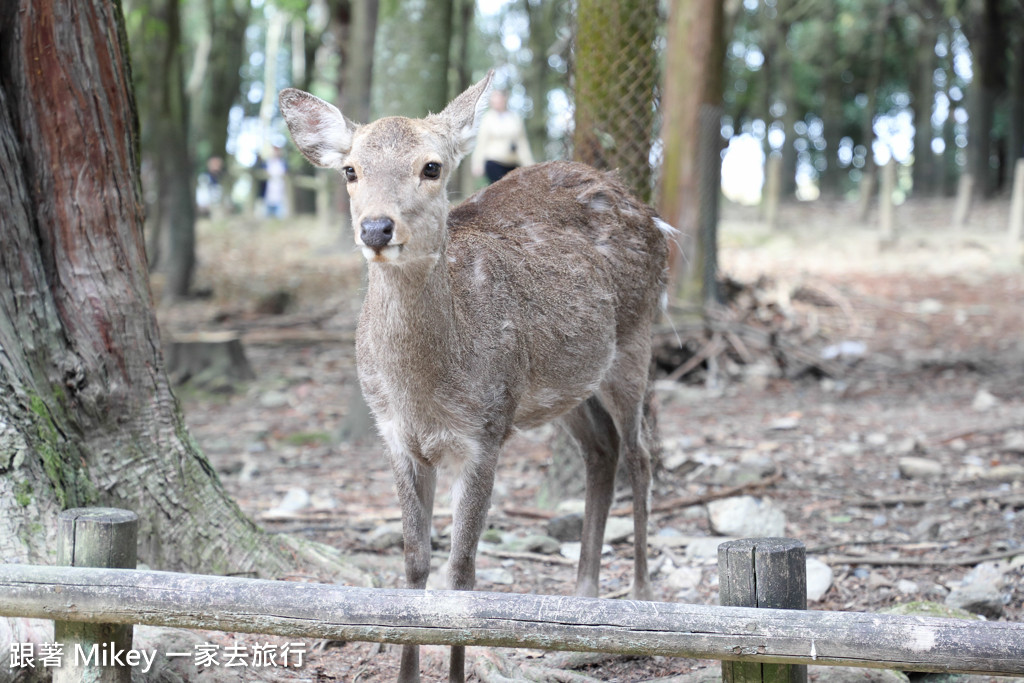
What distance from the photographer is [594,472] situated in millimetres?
4707

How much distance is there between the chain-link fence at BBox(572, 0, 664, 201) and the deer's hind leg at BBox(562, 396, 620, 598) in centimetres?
160

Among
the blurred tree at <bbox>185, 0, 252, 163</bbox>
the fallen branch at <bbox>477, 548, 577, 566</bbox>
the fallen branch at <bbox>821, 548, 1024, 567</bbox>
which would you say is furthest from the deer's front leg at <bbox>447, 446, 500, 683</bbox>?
the blurred tree at <bbox>185, 0, 252, 163</bbox>

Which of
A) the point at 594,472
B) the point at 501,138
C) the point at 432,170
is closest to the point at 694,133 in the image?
the point at 501,138

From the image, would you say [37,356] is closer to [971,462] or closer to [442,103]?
[442,103]

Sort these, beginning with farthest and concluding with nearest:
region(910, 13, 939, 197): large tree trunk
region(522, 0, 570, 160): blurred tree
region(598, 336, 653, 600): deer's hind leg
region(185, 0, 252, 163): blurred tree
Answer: region(910, 13, 939, 197): large tree trunk → region(185, 0, 252, 163): blurred tree → region(522, 0, 570, 160): blurred tree → region(598, 336, 653, 600): deer's hind leg

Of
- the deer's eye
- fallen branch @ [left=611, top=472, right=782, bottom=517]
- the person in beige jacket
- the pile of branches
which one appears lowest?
fallen branch @ [left=611, top=472, right=782, bottom=517]

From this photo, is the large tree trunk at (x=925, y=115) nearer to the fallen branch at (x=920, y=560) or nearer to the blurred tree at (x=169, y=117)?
the blurred tree at (x=169, y=117)

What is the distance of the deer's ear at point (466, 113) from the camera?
3.65 meters

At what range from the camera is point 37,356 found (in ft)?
12.5

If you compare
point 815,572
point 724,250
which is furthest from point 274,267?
point 815,572

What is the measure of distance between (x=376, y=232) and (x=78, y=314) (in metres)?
1.59

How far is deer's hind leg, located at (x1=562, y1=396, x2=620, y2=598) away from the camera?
451cm

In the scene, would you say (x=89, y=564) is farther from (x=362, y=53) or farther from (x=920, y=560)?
(x=362, y=53)

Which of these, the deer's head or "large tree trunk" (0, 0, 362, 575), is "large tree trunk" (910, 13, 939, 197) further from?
"large tree trunk" (0, 0, 362, 575)
